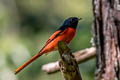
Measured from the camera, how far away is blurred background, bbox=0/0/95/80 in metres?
6.39

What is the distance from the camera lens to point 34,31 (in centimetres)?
841

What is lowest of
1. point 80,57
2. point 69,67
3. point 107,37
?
point 80,57

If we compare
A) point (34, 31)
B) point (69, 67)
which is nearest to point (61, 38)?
point (69, 67)

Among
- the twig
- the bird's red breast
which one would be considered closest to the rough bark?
the twig

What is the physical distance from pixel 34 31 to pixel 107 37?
14.9 ft

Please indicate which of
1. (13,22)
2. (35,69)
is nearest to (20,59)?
(35,69)

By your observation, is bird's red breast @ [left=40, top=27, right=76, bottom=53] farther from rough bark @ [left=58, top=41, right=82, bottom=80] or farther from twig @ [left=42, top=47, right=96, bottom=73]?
rough bark @ [left=58, top=41, right=82, bottom=80]

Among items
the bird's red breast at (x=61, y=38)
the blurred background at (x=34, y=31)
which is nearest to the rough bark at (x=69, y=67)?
the bird's red breast at (x=61, y=38)

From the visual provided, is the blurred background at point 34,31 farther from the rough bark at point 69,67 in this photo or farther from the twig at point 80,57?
the rough bark at point 69,67

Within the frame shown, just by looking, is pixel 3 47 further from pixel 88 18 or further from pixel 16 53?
pixel 88 18

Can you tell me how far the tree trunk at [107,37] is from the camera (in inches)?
153

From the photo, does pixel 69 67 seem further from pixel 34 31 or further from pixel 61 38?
pixel 34 31

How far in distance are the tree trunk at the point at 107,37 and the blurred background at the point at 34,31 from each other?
1788 millimetres

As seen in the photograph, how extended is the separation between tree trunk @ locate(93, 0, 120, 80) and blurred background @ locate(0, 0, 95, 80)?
5.87ft
